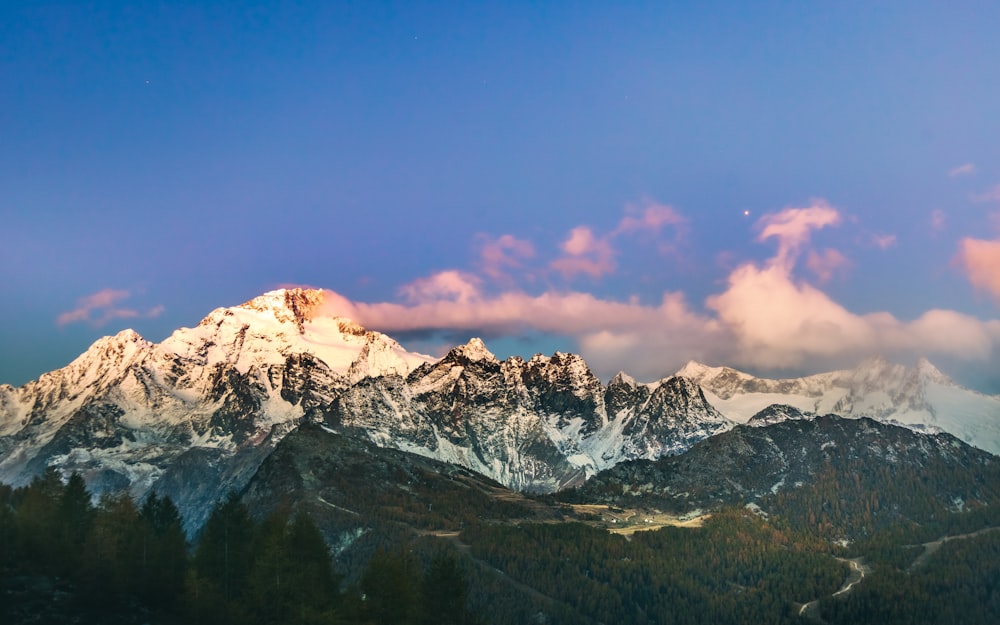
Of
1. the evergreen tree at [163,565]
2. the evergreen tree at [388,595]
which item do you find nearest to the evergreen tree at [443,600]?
the evergreen tree at [388,595]

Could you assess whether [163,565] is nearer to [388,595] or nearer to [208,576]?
[208,576]

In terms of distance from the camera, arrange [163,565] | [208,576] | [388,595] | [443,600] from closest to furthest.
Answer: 1. [388,595]
2. [163,565]
3. [443,600]
4. [208,576]

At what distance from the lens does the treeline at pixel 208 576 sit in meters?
112

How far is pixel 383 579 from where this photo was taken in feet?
384

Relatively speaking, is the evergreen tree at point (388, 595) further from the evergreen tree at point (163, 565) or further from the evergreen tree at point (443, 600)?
the evergreen tree at point (163, 565)

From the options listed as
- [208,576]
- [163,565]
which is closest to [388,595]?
[208,576]

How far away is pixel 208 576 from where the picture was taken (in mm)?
127188

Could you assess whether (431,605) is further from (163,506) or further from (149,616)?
(163,506)

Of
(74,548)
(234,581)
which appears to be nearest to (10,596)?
(74,548)

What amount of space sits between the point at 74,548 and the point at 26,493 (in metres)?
31.2

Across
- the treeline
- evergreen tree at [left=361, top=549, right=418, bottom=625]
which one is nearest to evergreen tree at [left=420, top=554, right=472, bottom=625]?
the treeline

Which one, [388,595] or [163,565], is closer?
[388,595]

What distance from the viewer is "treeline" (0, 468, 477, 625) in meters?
112

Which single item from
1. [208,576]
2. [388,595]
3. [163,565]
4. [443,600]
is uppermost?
[163,565]
